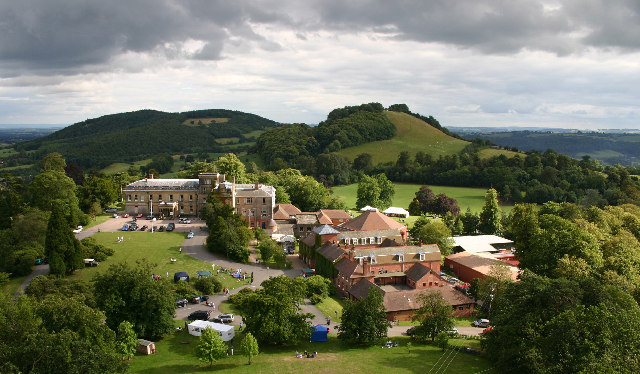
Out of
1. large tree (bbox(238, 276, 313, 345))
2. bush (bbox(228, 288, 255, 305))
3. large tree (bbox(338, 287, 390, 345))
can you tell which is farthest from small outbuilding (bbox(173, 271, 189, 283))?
large tree (bbox(338, 287, 390, 345))

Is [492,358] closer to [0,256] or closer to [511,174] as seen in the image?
[0,256]

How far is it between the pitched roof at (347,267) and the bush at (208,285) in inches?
534

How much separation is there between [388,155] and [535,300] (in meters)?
123

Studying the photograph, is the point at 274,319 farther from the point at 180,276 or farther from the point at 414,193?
the point at 414,193

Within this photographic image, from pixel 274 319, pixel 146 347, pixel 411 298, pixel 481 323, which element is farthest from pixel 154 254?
pixel 481 323

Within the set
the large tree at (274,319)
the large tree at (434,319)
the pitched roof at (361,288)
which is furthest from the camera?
the pitched roof at (361,288)

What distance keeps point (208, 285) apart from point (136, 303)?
11.4m

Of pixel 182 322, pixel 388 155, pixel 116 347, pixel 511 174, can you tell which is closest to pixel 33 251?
pixel 182 322

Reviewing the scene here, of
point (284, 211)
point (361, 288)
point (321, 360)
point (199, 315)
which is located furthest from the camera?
point (284, 211)

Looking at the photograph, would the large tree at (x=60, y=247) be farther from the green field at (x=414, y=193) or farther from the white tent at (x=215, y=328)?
the green field at (x=414, y=193)

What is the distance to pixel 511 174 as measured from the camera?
124m

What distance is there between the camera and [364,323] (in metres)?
41.2

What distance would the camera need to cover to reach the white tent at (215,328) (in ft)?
134

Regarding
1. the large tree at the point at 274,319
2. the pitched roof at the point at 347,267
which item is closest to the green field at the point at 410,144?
the pitched roof at the point at 347,267
